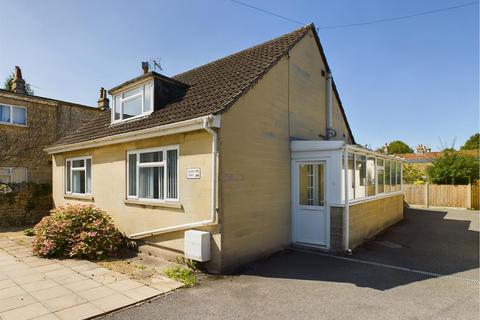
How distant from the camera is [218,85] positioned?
850cm

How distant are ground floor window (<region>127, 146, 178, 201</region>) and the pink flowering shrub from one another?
1332 mm

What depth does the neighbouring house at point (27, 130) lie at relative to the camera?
14.9 meters

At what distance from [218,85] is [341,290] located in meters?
6.21

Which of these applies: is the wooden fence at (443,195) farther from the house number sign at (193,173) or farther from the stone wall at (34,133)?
the stone wall at (34,133)

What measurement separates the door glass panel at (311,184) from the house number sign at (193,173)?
139 inches

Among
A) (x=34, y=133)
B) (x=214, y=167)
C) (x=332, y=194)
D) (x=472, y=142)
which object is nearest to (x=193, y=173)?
(x=214, y=167)

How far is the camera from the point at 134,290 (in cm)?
544

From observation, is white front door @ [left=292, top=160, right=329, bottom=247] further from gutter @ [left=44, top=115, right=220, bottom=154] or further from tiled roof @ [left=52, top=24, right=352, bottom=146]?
gutter @ [left=44, top=115, right=220, bottom=154]

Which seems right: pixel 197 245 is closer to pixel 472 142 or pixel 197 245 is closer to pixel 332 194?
pixel 332 194

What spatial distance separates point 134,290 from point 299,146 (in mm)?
5921

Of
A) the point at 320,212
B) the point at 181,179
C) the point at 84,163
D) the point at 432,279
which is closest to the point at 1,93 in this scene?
the point at 84,163

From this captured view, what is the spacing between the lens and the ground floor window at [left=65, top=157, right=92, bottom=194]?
11133 mm

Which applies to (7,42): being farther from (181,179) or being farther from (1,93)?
(1,93)

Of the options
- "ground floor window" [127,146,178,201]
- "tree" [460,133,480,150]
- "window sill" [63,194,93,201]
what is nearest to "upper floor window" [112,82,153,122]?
"ground floor window" [127,146,178,201]
